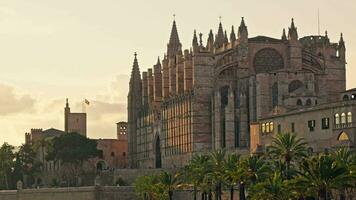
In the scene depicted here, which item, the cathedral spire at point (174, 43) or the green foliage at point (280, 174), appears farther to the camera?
the cathedral spire at point (174, 43)

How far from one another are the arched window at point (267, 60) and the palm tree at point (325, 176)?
7011 cm

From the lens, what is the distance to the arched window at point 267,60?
134m

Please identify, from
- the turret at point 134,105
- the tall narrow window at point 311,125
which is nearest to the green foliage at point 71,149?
the turret at point 134,105

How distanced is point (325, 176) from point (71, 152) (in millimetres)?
94425

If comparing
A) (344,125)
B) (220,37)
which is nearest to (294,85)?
(344,125)

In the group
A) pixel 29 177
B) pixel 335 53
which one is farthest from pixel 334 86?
pixel 29 177

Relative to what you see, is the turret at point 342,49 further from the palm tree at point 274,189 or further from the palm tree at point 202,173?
the palm tree at point 274,189

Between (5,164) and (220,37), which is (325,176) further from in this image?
(220,37)

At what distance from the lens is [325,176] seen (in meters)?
62.2

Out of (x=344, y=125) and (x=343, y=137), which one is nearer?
(x=343, y=137)

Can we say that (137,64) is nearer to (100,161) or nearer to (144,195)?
(100,161)

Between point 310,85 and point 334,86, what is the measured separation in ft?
34.7

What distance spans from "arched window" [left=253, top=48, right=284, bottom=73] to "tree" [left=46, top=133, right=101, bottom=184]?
3623 cm

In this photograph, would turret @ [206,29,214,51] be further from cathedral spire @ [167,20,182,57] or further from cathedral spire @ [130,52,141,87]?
cathedral spire @ [130,52,141,87]
